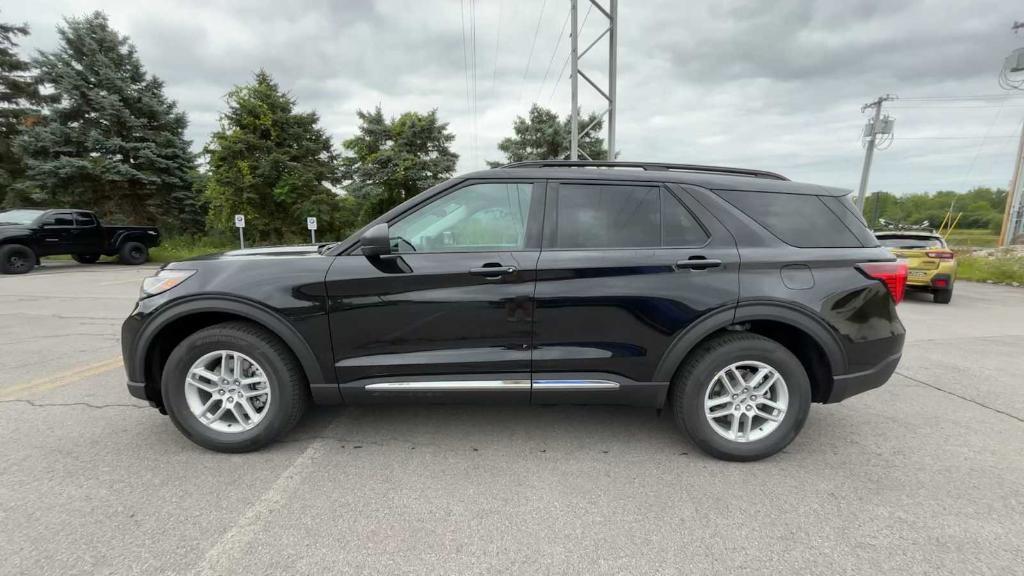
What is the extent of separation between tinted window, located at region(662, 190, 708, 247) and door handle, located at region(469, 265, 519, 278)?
94 cm

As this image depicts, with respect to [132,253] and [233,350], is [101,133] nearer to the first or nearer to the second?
[132,253]

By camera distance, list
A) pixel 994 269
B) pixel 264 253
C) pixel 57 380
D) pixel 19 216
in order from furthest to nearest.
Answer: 1. pixel 994 269
2. pixel 19 216
3. pixel 57 380
4. pixel 264 253

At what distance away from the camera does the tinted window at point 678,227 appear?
271 cm

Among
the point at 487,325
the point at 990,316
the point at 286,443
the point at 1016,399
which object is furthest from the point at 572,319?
the point at 990,316

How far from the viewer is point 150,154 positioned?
19.7 meters

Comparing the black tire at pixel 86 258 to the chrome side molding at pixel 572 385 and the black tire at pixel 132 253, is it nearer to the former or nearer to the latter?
the black tire at pixel 132 253

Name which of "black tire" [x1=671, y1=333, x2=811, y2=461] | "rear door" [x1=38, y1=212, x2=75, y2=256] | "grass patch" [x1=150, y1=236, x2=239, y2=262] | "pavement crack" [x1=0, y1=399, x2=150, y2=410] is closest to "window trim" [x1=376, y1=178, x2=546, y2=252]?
"black tire" [x1=671, y1=333, x2=811, y2=461]

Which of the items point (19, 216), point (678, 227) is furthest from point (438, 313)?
point (19, 216)

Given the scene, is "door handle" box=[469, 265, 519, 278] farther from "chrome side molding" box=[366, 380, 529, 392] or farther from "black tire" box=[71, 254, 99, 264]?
"black tire" box=[71, 254, 99, 264]

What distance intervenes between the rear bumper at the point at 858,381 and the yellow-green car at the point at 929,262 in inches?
289

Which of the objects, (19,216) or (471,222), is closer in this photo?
(471,222)

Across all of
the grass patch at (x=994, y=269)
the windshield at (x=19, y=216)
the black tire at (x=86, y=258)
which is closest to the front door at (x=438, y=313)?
the windshield at (x=19, y=216)

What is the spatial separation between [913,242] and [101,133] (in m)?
28.3

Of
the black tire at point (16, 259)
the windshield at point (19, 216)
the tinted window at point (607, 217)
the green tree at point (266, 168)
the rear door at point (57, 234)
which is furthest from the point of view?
the green tree at point (266, 168)
